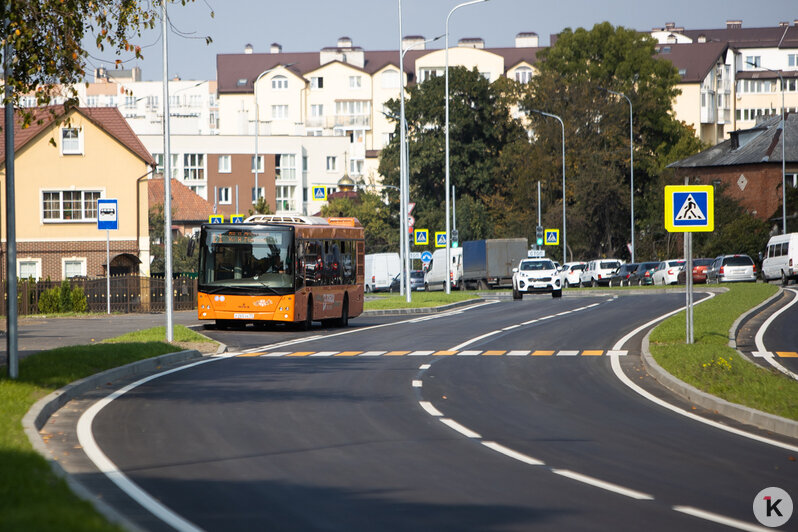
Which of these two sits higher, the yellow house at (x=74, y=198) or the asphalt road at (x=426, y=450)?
the yellow house at (x=74, y=198)

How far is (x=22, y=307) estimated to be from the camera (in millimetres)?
39219

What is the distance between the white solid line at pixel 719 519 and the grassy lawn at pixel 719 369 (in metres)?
4.57

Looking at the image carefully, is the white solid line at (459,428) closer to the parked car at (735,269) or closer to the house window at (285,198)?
the parked car at (735,269)

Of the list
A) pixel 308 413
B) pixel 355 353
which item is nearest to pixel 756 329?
pixel 355 353

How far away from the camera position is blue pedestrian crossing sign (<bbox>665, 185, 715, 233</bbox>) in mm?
20891

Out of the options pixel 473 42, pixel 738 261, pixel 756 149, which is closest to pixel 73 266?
pixel 738 261

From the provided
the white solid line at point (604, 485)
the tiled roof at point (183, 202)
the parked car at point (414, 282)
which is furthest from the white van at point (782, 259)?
the tiled roof at point (183, 202)

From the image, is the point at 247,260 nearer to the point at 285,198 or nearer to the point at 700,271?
the point at 700,271

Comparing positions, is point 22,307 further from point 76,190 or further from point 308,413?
point 308,413

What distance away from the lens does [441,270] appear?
3004 inches

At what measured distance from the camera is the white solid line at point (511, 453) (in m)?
10.1

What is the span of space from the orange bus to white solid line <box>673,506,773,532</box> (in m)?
21.3

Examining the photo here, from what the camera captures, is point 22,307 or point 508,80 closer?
point 22,307

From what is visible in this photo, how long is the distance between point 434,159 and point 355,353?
222 ft
